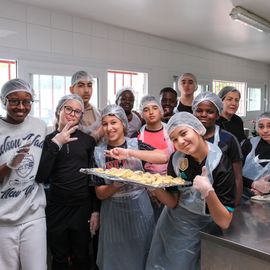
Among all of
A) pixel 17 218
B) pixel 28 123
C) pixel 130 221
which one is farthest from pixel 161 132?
pixel 17 218

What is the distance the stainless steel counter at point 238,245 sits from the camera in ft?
3.32

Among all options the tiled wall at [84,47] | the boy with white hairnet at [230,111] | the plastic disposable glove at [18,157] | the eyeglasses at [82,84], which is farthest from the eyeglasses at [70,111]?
the tiled wall at [84,47]

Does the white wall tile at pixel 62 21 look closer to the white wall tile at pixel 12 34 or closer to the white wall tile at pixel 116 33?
the white wall tile at pixel 12 34

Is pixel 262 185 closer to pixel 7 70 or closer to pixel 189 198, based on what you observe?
pixel 189 198

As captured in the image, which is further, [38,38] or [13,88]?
[38,38]

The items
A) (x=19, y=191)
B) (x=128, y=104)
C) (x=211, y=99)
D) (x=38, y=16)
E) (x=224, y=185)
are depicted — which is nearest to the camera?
(x=224, y=185)

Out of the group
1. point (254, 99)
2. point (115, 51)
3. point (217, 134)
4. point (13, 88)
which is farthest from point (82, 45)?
point (254, 99)

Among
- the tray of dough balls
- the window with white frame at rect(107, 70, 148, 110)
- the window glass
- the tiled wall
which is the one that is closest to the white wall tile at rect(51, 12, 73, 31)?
the tiled wall

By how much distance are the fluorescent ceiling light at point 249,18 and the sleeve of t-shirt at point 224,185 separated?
6.03ft

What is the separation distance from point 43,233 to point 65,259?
0.25 meters

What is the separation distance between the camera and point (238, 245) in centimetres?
104

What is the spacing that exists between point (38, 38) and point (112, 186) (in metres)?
1.69

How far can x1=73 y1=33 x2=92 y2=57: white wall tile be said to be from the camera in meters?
2.82

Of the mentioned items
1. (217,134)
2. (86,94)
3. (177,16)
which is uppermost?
(177,16)
